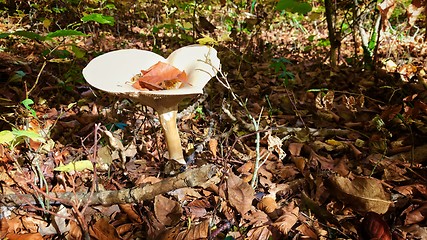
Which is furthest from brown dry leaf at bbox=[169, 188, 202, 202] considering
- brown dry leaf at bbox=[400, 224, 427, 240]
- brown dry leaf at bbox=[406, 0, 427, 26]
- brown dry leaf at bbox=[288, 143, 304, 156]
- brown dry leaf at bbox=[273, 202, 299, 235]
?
brown dry leaf at bbox=[406, 0, 427, 26]

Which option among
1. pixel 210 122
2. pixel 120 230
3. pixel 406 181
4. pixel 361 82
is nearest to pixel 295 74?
pixel 361 82

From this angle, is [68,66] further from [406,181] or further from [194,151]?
[406,181]

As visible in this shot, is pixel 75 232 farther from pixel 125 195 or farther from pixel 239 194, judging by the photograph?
pixel 239 194

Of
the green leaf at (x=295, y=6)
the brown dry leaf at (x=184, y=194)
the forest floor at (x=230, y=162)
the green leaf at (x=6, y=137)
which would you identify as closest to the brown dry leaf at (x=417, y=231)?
the forest floor at (x=230, y=162)

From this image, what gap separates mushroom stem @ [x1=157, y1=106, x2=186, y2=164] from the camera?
6.37 ft

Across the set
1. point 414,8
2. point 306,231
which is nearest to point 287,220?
point 306,231

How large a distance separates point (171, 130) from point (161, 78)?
0.33 meters

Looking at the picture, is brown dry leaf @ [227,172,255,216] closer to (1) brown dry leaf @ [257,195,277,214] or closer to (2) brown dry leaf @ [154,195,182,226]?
(1) brown dry leaf @ [257,195,277,214]

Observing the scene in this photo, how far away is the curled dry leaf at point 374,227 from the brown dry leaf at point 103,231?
45.9 inches

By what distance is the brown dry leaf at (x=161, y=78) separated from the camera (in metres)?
1.80

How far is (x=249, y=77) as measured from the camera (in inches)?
150

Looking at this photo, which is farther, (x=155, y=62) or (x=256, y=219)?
(x=155, y=62)

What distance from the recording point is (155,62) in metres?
2.12

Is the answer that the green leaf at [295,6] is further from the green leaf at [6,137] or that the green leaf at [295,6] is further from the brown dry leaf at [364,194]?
the green leaf at [6,137]
